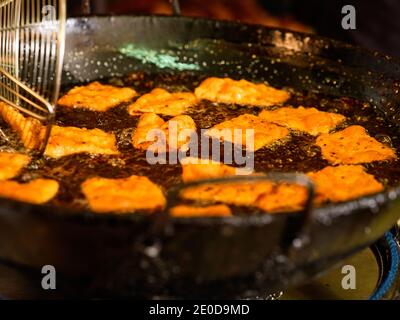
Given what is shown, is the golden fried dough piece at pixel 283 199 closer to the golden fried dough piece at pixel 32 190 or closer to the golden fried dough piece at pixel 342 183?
the golden fried dough piece at pixel 342 183

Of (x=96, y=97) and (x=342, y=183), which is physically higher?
(x=96, y=97)

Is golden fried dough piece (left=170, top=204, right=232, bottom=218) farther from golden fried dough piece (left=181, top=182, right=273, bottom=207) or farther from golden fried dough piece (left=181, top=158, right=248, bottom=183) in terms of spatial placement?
golden fried dough piece (left=181, top=158, right=248, bottom=183)

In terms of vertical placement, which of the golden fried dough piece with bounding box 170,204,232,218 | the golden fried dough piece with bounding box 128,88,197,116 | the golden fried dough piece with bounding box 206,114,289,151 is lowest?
the golden fried dough piece with bounding box 170,204,232,218

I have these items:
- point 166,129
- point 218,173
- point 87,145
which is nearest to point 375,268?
point 218,173

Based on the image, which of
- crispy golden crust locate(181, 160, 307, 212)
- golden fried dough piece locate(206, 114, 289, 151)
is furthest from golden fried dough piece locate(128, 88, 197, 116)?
crispy golden crust locate(181, 160, 307, 212)

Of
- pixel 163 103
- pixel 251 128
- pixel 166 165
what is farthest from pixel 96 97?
pixel 251 128

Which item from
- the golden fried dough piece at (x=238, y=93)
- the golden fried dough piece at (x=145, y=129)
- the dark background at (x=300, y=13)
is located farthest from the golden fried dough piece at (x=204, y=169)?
the dark background at (x=300, y=13)

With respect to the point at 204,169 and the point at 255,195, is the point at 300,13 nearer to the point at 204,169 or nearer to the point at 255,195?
the point at 204,169
